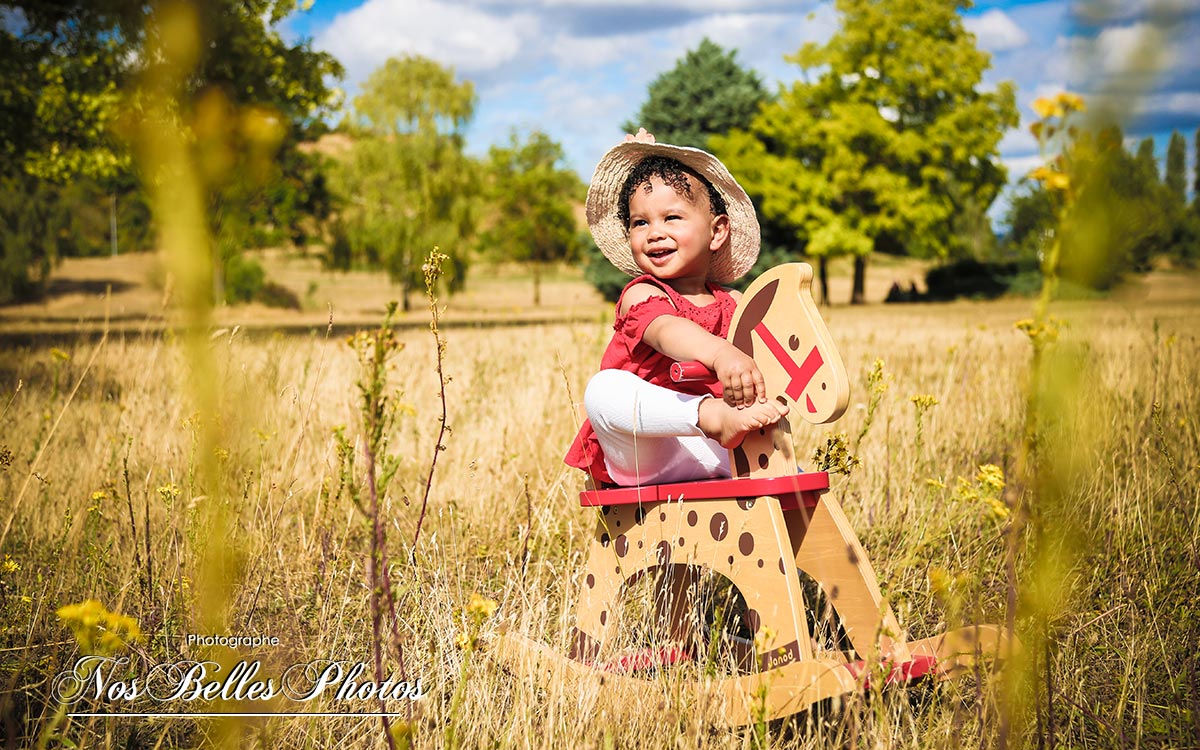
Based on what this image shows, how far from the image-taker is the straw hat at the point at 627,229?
105 inches

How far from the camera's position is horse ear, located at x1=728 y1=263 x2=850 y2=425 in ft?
6.56

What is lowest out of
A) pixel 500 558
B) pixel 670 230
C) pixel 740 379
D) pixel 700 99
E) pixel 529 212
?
pixel 500 558

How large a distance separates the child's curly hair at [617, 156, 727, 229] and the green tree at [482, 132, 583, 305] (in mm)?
40115

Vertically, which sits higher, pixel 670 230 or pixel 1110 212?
pixel 670 230

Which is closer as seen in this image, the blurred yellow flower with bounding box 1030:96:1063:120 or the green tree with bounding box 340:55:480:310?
the blurred yellow flower with bounding box 1030:96:1063:120

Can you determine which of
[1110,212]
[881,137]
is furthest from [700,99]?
[1110,212]

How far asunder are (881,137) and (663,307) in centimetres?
3290

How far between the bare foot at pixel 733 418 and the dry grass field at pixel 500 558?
417 mm

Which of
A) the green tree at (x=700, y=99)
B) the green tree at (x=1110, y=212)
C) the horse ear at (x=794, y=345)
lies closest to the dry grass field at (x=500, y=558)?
the green tree at (x=1110, y=212)

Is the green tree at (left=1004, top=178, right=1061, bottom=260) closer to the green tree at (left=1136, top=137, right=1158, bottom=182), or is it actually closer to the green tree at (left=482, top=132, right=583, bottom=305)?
the green tree at (left=1136, top=137, right=1158, bottom=182)

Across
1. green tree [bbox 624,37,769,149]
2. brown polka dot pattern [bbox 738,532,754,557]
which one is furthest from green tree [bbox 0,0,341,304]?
green tree [bbox 624,37,769,149]

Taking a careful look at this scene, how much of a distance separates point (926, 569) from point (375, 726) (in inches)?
73.8

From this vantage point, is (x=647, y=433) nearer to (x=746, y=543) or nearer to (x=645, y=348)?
(x=645, y=348)

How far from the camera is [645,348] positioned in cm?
256
